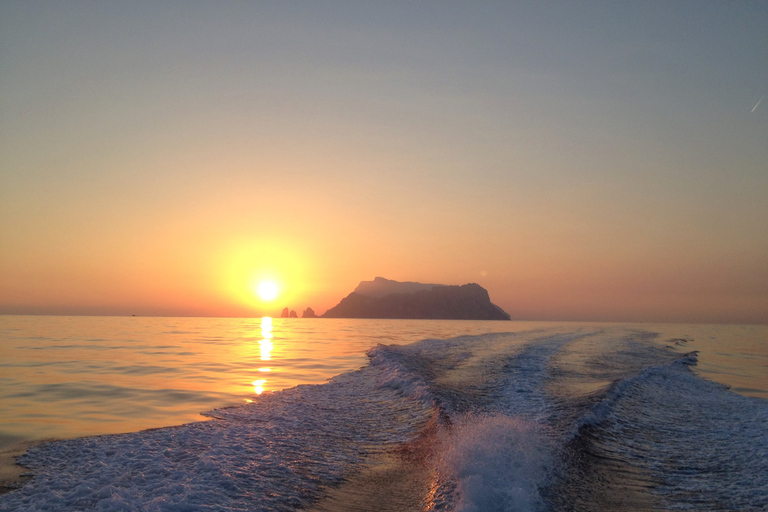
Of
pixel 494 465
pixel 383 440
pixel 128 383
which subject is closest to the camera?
pixel 494 465

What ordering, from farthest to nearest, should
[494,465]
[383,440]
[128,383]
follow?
[128,383]
[383,440]
[494,465]

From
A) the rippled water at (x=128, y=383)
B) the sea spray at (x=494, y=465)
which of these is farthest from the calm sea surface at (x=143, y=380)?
the sea spray at (x=494, y=465)

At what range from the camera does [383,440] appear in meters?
9.16

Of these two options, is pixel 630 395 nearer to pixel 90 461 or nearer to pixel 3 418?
pixel 90 461

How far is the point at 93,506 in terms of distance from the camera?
211 inches

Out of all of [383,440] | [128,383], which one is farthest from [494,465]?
[128,383]

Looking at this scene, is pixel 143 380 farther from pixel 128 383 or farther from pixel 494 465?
pixel 494 465

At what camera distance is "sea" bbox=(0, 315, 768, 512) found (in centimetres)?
602

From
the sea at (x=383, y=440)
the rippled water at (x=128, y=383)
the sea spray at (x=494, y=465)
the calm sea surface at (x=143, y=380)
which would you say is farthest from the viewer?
the calm sea surface at (x=143, y=380)

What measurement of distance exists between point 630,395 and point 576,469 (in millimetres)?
7397

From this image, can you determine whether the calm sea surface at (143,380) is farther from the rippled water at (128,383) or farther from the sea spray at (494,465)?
the sea spray at (494,465)

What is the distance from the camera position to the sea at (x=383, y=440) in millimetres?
6023

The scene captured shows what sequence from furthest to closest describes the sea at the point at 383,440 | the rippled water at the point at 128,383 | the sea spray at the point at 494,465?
the rippled water at the point at 128,383
the sea at the point at 383,440
the sea spray at the point at 494,465

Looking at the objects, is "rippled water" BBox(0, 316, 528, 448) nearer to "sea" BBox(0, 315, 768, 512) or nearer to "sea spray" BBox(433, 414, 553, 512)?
"sea" BBox(0, 315, 768, 512)
